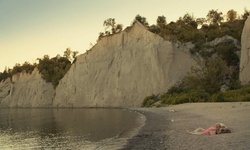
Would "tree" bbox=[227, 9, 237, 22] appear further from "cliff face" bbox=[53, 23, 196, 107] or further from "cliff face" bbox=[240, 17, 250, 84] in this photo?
"cliff face" bbox=[240, 17, 250, 84]

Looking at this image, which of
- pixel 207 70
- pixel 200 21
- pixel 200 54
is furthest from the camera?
pixel 200 21

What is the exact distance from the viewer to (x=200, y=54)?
5353cm

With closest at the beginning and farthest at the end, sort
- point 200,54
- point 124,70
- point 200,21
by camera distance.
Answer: point 200,54 < point 124,70 < point 200,21

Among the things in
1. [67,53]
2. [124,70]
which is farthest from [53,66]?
[124,70]

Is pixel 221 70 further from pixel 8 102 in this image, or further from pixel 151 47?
pixel 8 102

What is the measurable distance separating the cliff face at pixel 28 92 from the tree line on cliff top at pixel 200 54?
1.95 metres

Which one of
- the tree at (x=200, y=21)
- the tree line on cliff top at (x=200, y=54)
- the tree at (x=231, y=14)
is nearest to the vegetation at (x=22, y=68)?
the tree line on cliff top at (x=200, y=54)

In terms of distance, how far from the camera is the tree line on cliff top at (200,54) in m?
39.0

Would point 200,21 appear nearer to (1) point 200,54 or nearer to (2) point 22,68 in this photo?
(1) point 200,54

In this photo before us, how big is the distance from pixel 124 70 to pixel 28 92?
3481cm

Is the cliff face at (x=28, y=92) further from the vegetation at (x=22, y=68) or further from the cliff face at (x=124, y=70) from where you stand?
the cliff face at (x=124, y=70)

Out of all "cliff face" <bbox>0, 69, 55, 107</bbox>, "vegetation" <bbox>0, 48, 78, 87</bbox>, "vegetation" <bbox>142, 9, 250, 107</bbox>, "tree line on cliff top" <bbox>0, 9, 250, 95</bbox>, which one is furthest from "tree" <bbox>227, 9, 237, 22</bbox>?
"cliff face" <bbox>0, 69, 55, 107</bbox>

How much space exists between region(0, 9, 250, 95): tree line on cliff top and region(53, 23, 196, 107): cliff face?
249cm

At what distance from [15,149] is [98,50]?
A: 52807 mm
